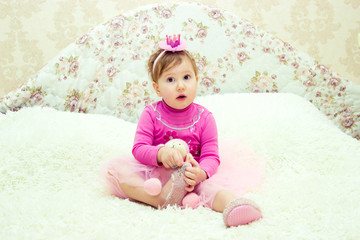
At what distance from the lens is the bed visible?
0.73 metres

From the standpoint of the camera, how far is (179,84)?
0.98 meters

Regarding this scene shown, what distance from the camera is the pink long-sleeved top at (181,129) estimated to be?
102cm

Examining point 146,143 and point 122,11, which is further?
point 122,11

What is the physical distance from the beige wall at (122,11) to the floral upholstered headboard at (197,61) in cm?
41

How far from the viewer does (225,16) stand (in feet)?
5.60

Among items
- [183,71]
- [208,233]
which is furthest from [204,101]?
[208,233]

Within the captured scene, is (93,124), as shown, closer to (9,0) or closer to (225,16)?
(225,16)

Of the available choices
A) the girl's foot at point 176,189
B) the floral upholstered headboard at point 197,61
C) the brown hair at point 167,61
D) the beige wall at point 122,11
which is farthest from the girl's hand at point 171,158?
the beige wall at point 122,11

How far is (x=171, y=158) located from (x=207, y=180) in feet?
0.43

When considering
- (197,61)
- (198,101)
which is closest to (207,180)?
(198,101)

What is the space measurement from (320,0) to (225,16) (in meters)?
0.78

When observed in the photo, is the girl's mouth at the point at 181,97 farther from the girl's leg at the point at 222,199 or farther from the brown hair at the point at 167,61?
the girl's leg at the point at 222,199

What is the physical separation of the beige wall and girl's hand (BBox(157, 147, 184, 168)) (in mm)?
1406

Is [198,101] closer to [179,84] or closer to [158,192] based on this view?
[179,84]
